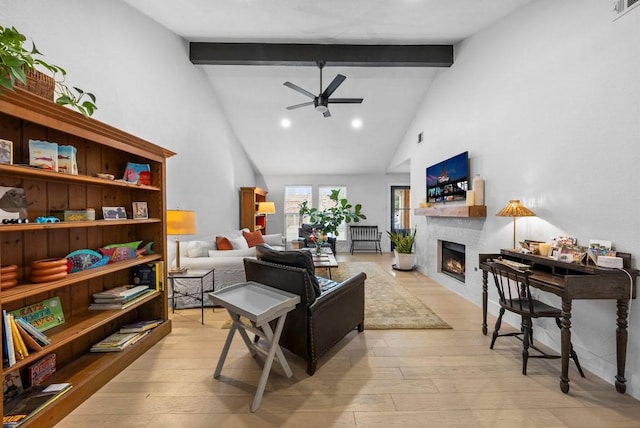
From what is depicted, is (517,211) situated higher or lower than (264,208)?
lower

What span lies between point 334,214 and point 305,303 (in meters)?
5.47

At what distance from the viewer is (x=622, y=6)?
1.79 metres

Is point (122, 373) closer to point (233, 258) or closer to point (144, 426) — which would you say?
point (144, 426)

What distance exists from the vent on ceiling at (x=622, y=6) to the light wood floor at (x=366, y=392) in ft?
8.77

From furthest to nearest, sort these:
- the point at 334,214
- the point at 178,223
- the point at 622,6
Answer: the point at 334,214 < the point at 178,223 < the point at 622,6

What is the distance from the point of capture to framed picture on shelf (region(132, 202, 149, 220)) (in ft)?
7.71

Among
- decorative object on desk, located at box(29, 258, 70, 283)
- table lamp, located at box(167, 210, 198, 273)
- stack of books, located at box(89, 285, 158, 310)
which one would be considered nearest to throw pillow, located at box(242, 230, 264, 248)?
table lamp, located at box(167, 210, 198, 273)

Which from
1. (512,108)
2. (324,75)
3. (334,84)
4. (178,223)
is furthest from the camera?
(324,75)

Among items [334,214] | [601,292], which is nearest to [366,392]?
[601,292]

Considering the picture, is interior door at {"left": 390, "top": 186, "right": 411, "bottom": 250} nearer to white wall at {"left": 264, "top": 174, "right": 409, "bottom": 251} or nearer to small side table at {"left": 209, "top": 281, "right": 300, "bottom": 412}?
white wall at {"left": 264, "top": 174, "right": 409, "bottom": 251}

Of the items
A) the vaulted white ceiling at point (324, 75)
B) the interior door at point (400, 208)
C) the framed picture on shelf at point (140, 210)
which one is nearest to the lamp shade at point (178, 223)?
the framed picture on shelf at point (140, 210)

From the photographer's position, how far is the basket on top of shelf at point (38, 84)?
1.39 meters

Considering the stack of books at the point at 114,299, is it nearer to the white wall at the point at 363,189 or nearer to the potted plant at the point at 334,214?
the potted plant at the point at 334,214

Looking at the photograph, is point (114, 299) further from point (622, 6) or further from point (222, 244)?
point (622, 6)
